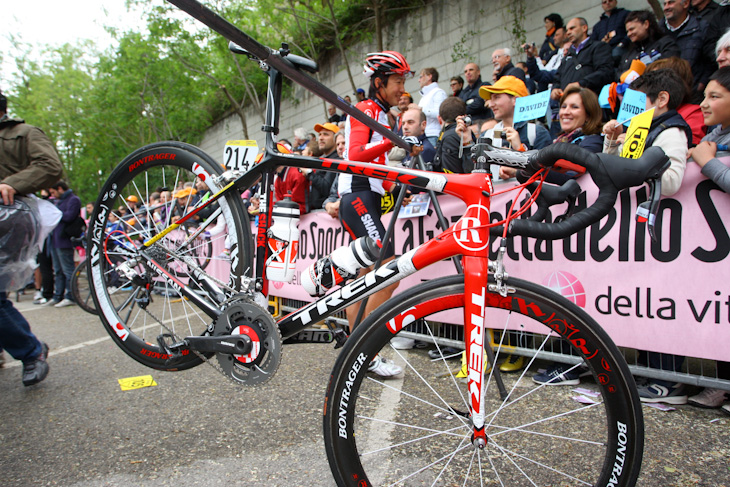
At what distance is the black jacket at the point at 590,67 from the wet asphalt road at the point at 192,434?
401 cm

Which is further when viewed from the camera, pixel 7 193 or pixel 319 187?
pixel 319 187

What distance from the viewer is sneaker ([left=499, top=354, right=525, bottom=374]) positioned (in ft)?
11.5

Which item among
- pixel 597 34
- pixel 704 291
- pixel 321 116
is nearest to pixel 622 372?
pixel 704 291

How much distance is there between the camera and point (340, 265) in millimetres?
2094

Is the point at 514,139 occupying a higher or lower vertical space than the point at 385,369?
higher

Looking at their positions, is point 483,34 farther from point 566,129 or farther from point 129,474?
point 129,474

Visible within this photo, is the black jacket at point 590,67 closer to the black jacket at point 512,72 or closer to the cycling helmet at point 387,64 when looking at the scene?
the black jacket at point 512,72

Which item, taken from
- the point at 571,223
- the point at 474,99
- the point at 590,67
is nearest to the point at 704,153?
the point at 571,223

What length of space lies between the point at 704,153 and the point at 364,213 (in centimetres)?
217

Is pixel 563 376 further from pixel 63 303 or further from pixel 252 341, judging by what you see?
pixel 63 303

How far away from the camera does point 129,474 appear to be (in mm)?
2082

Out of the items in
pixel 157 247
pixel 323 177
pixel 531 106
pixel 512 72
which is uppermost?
pixel 512 72

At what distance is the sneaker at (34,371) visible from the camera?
10.9 feet

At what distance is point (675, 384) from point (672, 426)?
0.57m
